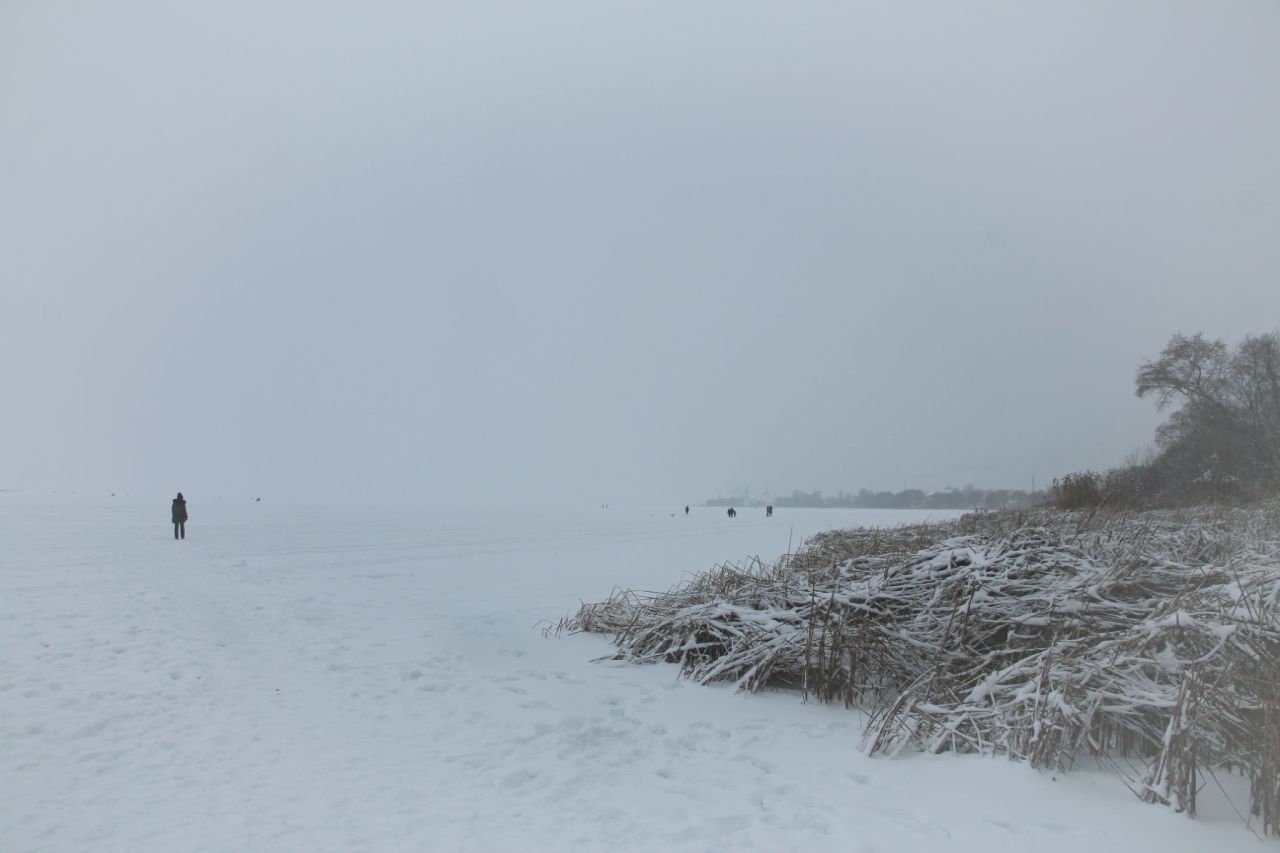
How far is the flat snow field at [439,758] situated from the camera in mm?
4234

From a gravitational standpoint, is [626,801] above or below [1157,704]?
below

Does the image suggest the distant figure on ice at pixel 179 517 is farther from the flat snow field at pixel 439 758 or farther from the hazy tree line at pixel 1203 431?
the hazy tree line at pixel 1203 431

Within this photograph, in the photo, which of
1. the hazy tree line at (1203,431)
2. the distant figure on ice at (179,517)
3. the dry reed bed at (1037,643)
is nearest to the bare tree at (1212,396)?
the hazy tree line at (1203,431)

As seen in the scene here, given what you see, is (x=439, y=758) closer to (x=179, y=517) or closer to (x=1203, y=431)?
(x=179, y=517)

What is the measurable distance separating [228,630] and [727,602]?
7.07 m

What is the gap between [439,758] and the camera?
5574mm

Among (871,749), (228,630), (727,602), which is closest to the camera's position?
(871,749)

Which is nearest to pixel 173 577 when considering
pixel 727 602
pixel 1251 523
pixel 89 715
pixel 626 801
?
pixel 89 715

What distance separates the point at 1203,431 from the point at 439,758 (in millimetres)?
40066

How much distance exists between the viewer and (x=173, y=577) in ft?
48.7

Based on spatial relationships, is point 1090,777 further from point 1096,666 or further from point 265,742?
point 265,742

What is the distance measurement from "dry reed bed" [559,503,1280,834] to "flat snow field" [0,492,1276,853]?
372 mm

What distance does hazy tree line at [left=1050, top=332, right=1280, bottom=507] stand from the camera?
26.2 meters

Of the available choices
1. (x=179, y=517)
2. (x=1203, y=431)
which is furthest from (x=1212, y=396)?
(x=179, y=517)
